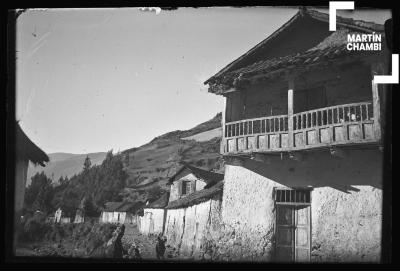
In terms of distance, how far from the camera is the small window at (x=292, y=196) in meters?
9.89

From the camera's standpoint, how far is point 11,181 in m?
9.56

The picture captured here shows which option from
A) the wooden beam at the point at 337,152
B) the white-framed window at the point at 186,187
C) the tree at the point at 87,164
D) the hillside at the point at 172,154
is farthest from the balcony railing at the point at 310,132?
the tree at the point at 87,164

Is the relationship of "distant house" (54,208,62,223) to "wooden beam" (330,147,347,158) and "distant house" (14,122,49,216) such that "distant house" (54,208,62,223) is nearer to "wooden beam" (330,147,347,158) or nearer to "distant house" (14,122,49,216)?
"distant house" (14,122,49,216)

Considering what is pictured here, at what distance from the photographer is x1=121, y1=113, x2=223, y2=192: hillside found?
11.7m

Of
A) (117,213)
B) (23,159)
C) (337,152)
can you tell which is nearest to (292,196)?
(337,152)

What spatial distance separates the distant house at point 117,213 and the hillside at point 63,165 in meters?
1.49

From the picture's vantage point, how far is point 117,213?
11.7 meters

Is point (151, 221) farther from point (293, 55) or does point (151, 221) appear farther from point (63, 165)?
point (293, 55)

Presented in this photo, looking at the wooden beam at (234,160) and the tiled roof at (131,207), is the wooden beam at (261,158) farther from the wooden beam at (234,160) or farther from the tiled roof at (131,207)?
the tiled roof at (131,207)

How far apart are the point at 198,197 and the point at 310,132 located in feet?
14.0

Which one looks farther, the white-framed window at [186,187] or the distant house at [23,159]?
the white-framed window at [186,187]

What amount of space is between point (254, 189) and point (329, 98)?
3.30 meters

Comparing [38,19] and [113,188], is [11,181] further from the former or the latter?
[38,19]

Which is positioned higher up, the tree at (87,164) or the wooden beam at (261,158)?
the wooden beam at (261,158)
